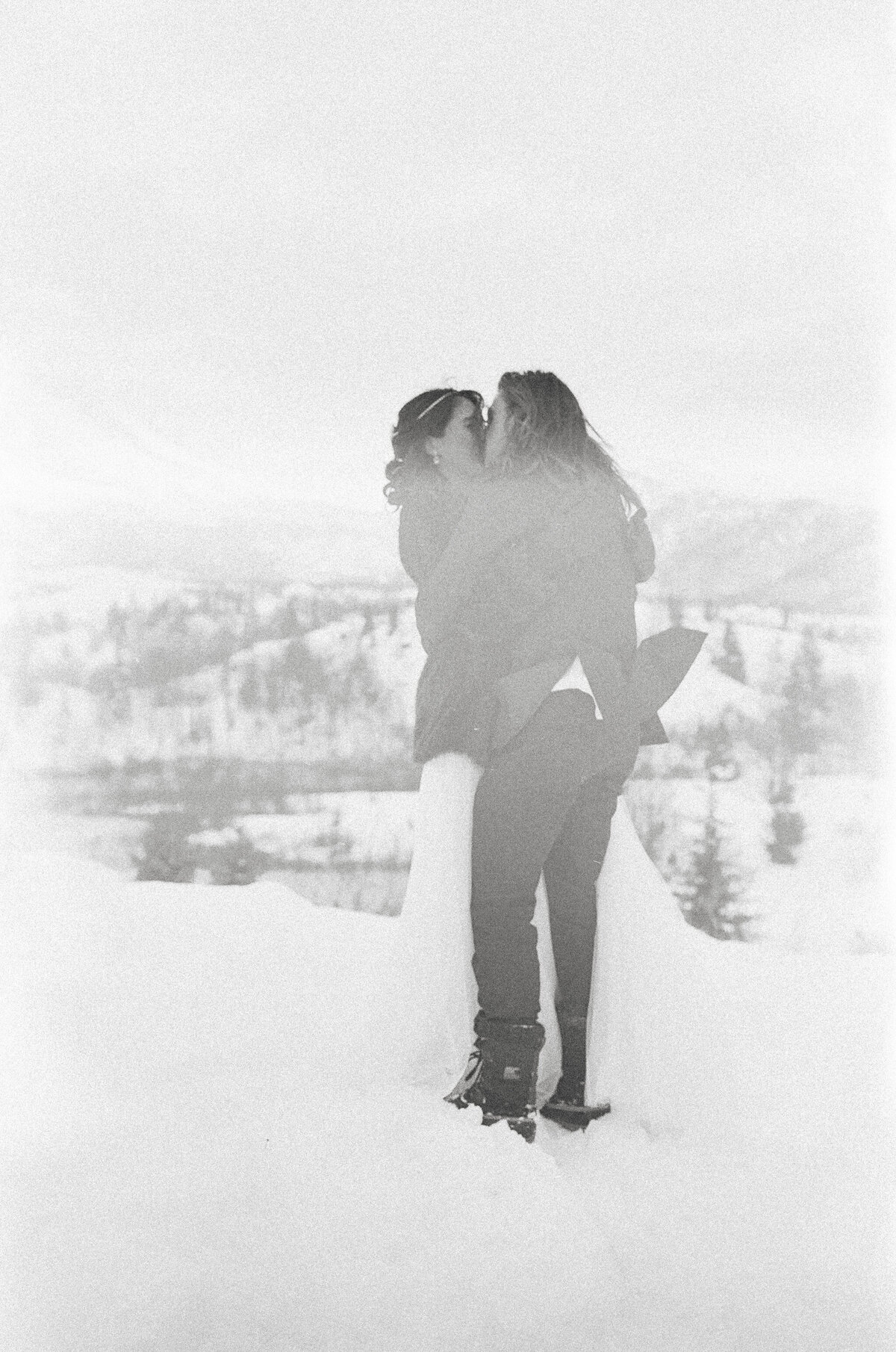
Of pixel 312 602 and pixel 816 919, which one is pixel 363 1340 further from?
pixel 312 602

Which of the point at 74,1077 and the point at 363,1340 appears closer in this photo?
the point at 363,1340

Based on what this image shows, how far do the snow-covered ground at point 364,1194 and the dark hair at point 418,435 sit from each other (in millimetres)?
763

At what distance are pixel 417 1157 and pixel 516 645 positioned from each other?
31.7 inches

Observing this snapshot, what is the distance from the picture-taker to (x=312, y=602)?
312 centimetres

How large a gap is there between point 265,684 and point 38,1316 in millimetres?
2214

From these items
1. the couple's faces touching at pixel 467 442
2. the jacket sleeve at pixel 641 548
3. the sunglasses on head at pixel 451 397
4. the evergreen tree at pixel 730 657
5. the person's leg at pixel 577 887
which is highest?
the sunglasses on head at pixel 451 397

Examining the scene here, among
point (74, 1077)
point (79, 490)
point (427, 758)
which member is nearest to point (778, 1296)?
point (427, 758)

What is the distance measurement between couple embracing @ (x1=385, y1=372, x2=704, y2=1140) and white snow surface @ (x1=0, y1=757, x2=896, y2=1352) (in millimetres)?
86

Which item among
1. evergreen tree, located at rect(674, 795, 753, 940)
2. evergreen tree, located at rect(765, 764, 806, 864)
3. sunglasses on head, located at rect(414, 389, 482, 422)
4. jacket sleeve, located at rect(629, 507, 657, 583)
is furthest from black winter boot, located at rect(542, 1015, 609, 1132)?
evergreen tree, located at rect(765, 764, 806, 864)

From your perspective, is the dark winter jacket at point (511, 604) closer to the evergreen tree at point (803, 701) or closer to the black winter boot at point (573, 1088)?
the black winter boot at point (573, 1088)

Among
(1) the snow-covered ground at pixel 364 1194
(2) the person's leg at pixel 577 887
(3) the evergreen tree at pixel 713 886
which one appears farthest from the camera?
(3) the evergreen tree at pixel 713 886

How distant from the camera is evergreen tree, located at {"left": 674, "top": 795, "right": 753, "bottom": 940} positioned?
3.45m

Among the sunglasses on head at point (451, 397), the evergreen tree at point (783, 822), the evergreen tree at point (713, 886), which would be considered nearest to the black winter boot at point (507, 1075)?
the sunglasses on head at point (451, 397)

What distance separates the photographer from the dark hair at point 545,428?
189 centimetres
